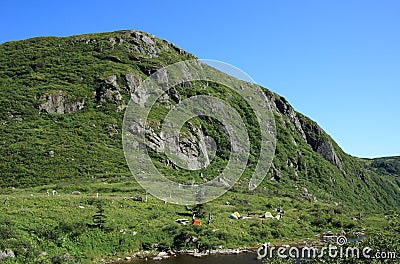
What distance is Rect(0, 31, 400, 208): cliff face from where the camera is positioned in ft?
298

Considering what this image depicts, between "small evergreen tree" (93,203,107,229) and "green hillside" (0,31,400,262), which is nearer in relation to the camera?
"green hillside" (0,31,400,262)

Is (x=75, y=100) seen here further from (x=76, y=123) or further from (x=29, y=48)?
(x=29, y=48)

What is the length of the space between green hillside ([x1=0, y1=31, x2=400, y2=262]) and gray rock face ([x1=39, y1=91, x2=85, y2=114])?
34 centimetres

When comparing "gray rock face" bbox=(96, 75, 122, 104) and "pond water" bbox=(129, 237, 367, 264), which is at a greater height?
"gray rock face" bbox=(96, 75, 122, 104)

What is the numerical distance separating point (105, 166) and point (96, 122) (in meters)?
25.4

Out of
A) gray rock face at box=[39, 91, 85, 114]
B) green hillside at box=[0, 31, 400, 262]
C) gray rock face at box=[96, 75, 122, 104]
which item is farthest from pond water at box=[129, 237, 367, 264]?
gray rock face at box=[96, 75, 122, 104]

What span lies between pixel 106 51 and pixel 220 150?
65.1 m

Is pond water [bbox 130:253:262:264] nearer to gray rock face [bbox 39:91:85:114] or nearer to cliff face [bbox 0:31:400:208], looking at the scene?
cliff face [bbox 0:31:400:208]

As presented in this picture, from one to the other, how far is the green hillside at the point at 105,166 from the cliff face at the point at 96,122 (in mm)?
423

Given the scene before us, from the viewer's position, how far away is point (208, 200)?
8056cm

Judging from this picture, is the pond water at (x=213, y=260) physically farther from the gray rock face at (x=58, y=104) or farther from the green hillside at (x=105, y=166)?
the gray rock face at (x=58, y=104)

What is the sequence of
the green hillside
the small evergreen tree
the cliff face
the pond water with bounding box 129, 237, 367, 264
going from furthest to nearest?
the cliff face, the small evergreen tree, the green hillside, the pond water with bounding box 129, 237, 367, 264

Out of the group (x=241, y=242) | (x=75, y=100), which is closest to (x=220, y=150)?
(x=75, y=100)

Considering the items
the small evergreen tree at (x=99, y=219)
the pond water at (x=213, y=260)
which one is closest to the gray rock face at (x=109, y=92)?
the small evergreen tree at (x=99, y=219)
